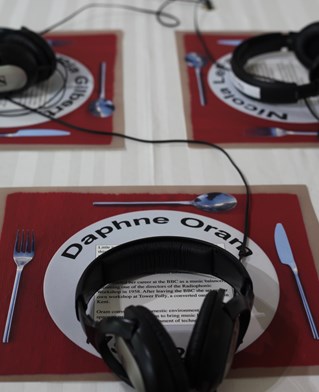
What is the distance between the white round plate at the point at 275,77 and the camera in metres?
0.92

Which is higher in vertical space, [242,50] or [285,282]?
[242,50]

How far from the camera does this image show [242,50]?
99 centimetres

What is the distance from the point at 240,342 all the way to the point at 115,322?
148 millimetres

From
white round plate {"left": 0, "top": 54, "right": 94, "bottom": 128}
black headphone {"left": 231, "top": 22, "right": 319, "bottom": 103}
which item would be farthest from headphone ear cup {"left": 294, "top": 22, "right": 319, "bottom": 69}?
white round plate {"left": 0, "top": 54, "right": 94, "bottom": 128}

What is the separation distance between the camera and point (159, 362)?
48 cm

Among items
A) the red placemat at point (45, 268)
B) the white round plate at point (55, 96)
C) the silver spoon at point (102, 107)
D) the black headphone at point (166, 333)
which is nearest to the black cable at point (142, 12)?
the white round plate at point (55, 96)

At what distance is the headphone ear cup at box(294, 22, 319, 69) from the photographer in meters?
0.99

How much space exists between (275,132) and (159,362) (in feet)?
1.69

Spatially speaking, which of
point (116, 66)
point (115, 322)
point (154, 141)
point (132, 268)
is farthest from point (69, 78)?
point (115, 322)

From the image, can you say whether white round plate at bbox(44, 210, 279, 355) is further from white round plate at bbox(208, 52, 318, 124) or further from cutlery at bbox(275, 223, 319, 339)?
white round plate at bbox(208, 52, 318, 124)

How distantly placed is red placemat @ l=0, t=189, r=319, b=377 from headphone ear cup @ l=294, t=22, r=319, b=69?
329 mm

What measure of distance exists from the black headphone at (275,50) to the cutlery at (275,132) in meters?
0.05

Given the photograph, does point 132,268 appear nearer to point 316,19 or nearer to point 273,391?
point 273,391

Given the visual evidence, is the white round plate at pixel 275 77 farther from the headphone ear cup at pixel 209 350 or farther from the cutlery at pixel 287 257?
the headphone ear cup at pixel 209 350
